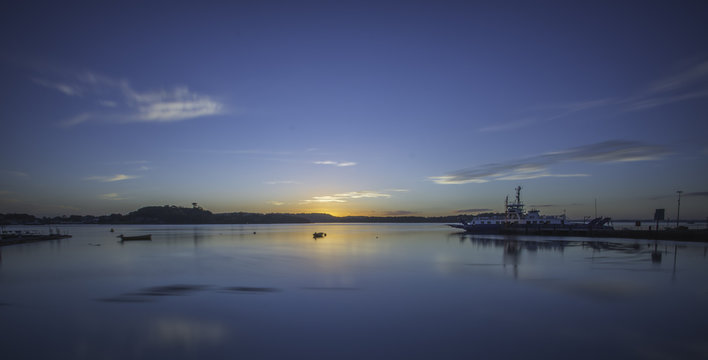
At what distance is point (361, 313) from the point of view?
51.3 feet

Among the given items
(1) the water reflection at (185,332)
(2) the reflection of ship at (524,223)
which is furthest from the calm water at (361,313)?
(2) the reflection of ship at (524,223)

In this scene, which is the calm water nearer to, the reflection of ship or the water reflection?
the water reflection

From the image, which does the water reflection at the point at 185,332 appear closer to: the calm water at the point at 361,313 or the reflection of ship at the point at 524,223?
the calm water at the point at 361,313

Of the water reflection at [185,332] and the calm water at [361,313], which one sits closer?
the calm water at [361,313]

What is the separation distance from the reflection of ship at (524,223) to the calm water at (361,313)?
43.2 m

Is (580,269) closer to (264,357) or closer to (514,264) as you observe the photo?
(514,264)

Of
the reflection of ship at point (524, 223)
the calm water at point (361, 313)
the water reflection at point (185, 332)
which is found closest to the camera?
the calm water at point (361, 313)

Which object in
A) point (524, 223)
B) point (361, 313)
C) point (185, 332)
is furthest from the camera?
point (524, 223)

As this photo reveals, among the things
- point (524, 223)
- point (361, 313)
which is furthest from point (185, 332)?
point (524, 223)

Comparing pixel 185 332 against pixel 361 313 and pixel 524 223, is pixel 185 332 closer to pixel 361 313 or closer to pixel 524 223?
pixel 361 313

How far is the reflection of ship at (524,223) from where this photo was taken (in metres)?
68.4

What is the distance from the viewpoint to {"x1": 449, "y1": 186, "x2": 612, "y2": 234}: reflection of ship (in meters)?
68.4

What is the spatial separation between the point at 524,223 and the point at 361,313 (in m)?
67.6

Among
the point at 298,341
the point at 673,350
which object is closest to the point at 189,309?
the point at 298,341
